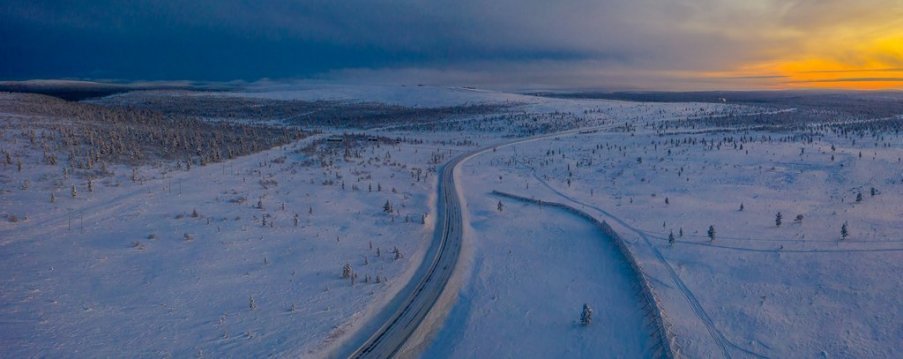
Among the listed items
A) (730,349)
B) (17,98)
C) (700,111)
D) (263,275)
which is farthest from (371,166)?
(700,111)

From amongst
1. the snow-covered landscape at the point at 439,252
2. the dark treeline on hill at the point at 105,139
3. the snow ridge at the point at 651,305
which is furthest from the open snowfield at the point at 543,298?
the dark treeline on hill at the point at 105,139

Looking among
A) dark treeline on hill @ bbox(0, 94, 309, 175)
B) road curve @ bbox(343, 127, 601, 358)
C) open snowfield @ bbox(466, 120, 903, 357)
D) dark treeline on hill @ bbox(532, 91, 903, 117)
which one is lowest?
road curve @ bbox(343, 127, 601, 358)

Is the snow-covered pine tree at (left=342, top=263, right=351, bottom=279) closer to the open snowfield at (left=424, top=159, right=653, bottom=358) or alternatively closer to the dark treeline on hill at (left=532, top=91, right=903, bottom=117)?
the open snowfield at (left=424, top=159, right=653, bottom=358)

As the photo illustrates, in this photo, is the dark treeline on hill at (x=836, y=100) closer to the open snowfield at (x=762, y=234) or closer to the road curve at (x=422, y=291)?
the open snowfield at (x=762, y=234)

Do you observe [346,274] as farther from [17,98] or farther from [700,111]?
[700,111]

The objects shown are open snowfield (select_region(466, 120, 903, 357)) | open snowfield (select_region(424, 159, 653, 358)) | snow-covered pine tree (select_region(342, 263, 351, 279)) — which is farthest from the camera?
snow-covered pine tree (select_region(342, 263, 351, 279))

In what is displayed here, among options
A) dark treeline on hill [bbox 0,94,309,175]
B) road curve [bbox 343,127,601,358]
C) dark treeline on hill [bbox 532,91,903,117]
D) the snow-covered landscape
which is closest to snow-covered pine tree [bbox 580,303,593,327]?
the snow-covered landscape

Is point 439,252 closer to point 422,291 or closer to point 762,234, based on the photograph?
point 422,291

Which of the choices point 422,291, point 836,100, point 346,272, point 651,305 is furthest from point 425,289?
point 836,100
